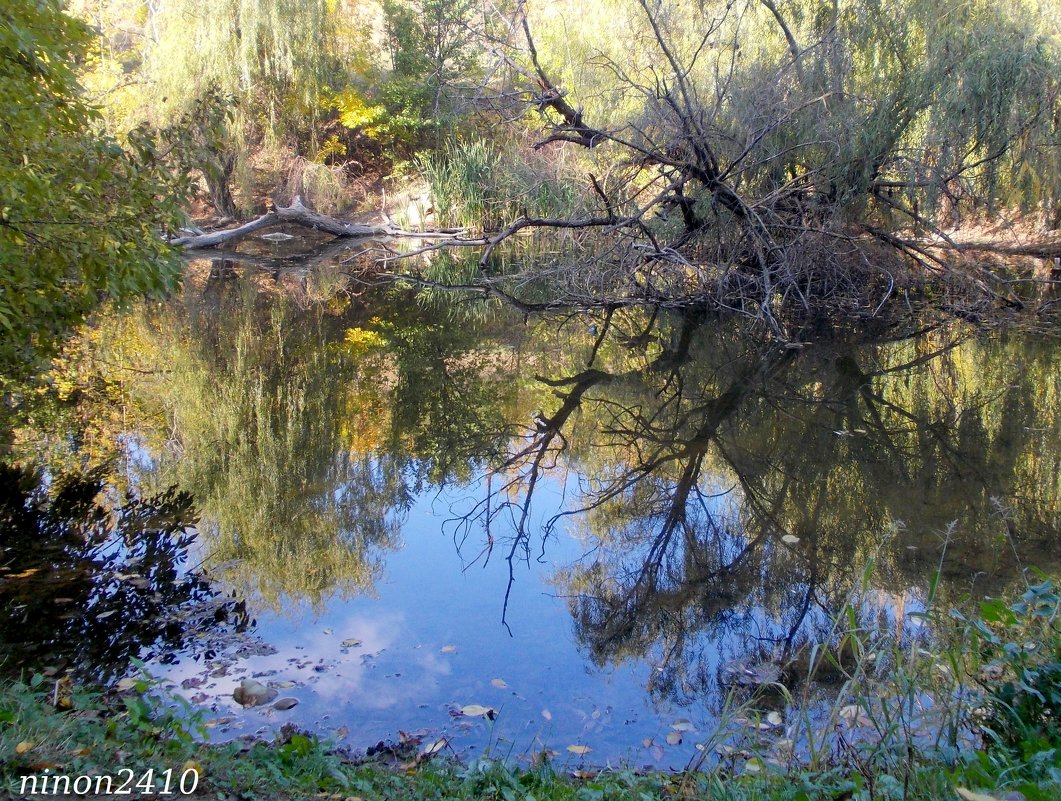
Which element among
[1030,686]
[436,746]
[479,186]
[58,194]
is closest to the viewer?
[1030,686]

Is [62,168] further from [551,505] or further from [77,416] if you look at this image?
[551,505]

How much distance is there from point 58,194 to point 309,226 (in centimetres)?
1594

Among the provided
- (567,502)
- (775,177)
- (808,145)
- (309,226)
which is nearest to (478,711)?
(567,502)

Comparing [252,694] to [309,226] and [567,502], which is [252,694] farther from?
[309,226]

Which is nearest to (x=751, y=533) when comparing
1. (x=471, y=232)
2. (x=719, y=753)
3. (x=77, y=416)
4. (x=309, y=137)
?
(x=719, y=753)

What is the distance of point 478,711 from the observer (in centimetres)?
369

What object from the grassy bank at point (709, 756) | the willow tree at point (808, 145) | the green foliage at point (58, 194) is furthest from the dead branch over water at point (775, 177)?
the grassy bank at point (709, 756)

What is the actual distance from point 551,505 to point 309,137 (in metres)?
20.6

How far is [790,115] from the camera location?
10836mm

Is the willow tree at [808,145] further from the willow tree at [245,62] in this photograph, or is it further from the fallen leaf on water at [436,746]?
the willow tree at [245,62]

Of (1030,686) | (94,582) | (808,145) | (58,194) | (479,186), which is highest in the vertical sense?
(479,186)

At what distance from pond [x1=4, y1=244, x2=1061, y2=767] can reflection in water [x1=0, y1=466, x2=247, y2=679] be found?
15 centimetres

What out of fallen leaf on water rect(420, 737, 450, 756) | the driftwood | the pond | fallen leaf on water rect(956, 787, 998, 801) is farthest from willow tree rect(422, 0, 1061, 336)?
fallen leaf on water rect(956, 787, 998, 801)

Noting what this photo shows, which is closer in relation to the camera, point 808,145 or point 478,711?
point 478,711
